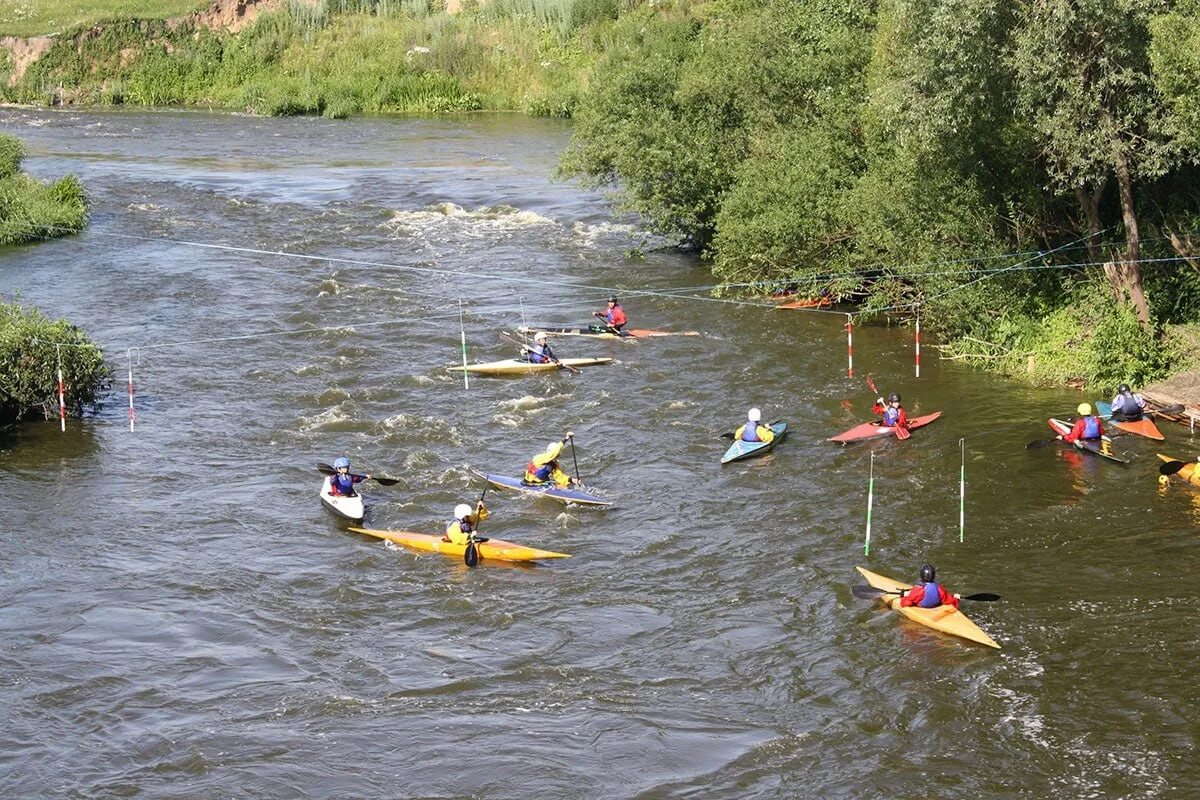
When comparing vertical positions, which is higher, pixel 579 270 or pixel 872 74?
pixel 872 74

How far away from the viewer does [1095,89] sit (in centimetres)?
2448

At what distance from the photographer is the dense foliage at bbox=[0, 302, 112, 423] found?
86.0 ft

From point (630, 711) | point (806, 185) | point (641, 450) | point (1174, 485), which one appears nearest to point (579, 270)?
point (806, 185)

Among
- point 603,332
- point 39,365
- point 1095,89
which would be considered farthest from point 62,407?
point 1095,89

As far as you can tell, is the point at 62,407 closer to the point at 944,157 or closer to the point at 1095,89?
the point at 944,157

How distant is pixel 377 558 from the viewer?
21.1 m

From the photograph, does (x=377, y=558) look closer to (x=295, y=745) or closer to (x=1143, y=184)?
(x=295, y=745)

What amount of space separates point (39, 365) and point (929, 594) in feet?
57.4

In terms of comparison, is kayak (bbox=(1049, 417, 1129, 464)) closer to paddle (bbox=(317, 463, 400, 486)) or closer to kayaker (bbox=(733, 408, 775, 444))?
kayaker (bbox=(733, 408, 775, 444))

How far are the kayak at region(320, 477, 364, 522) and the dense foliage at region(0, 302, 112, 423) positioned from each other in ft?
24.2

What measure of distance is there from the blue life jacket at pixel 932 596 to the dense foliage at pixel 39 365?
1713 centimetres

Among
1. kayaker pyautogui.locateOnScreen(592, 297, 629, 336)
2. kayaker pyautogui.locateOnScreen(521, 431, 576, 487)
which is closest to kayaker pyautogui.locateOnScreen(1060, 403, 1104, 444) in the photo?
kayaker pyautogui.locateOnScreen(521, 431, 576, 487)

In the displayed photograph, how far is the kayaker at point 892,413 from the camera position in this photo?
2550 cm

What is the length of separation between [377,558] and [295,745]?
17.6ft
